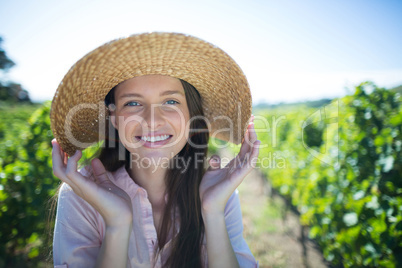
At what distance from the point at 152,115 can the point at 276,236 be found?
158 inches

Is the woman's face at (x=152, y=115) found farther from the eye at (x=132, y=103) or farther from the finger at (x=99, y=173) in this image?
the finger at (x=99, y=173)

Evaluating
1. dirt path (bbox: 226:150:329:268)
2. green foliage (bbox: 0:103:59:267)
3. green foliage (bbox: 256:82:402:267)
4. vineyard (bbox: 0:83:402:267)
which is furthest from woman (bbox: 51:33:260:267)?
dirt path (bbox: 226:150:329:268)

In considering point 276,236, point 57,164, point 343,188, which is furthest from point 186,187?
point 276,236

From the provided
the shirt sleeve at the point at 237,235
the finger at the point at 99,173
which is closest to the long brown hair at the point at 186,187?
the shirt sleeve at the point at 237,235

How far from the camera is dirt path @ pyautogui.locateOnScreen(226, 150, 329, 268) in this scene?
3.82 meters

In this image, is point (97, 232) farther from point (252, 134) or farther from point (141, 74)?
point (252, 134)

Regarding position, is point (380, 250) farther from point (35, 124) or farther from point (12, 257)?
point (35, 124)

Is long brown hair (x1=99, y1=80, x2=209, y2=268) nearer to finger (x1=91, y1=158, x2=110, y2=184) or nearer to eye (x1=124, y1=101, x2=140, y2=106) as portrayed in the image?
eye (x1=124, y1=101, x2=140, y2=106)

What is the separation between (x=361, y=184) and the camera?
114 inches

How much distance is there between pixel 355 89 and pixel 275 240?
2.89 meters

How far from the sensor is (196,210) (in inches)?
74.4

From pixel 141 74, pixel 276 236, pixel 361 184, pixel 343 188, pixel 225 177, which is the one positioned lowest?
pixel 276 236

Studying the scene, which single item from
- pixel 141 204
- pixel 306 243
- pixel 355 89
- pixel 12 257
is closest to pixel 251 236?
pixel 306 243

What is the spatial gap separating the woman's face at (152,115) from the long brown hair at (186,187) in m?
0.14
